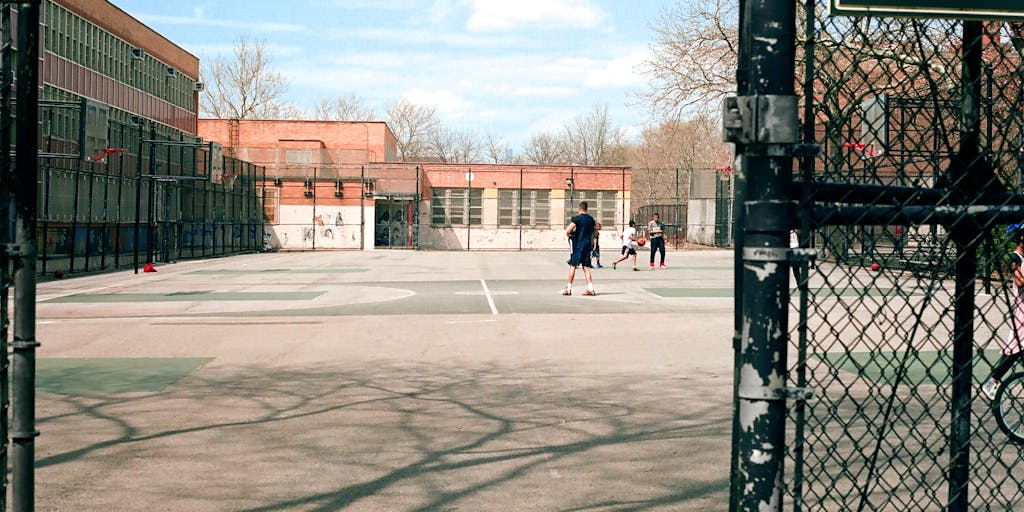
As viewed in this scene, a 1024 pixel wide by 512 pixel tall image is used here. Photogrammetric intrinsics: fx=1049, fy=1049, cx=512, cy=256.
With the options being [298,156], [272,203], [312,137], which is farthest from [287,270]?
[312,137]

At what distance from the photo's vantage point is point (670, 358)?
1153 centimetres

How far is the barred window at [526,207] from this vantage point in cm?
5931

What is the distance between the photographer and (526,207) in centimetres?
5959

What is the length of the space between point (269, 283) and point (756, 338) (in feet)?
74.4

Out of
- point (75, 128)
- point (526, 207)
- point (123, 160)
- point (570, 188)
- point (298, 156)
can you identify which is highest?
point (298, 156)

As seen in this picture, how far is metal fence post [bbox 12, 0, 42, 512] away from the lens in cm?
360

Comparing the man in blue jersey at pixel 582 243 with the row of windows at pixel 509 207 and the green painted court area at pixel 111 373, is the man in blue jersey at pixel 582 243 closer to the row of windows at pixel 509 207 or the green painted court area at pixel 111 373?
the green painted court area at pixel 111 373

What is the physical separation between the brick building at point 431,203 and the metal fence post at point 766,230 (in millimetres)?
50711

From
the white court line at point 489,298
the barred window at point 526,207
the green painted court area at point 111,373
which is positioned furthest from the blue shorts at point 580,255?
the barred window at point 526,207

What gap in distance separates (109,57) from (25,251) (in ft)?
144

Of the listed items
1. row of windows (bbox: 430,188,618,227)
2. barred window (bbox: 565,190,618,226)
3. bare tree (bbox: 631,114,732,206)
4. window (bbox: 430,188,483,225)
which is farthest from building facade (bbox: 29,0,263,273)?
bare tree (bbox: 631,114,732,206)

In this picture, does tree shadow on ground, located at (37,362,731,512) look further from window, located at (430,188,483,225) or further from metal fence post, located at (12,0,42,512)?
window, located at (430,188,483,225)

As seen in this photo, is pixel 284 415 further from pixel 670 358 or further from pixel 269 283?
pixel 269 283

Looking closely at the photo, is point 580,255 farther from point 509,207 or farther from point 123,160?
point 509,207
